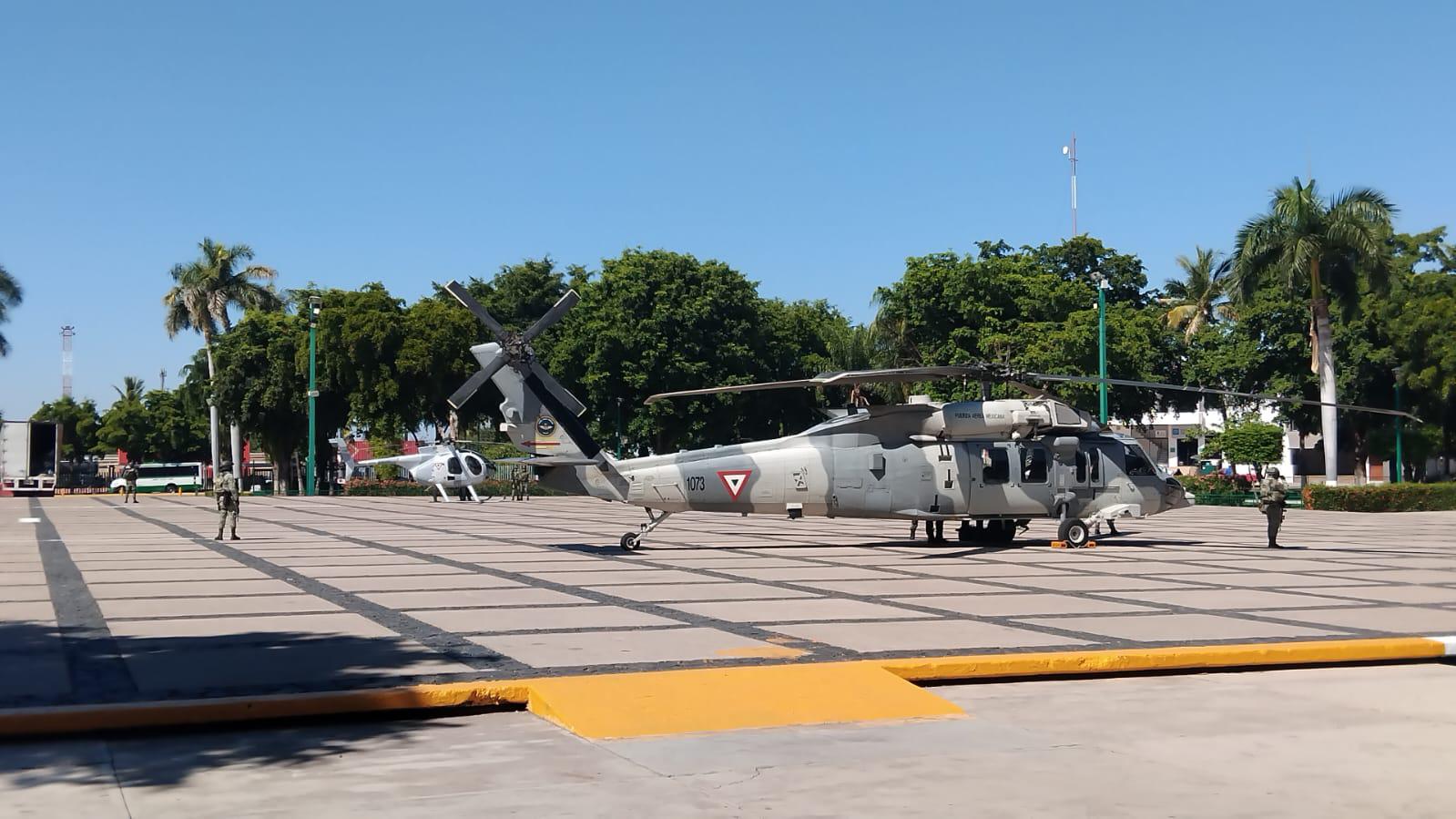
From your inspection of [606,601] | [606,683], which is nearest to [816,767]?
[606,683]

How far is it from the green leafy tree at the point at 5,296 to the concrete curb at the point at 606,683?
73.5 m

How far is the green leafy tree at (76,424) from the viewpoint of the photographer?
13725 centimetres

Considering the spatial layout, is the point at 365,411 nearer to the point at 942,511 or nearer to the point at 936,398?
the point at 936,398

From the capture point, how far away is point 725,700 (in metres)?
8.64

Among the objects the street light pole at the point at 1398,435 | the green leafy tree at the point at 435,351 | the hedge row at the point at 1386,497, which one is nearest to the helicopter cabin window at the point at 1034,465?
the hedge row at the point at 1386,497

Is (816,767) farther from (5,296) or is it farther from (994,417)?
(5,296)

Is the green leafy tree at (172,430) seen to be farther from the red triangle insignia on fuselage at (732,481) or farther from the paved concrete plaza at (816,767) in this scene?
the paved concrete plaza at (816,767)

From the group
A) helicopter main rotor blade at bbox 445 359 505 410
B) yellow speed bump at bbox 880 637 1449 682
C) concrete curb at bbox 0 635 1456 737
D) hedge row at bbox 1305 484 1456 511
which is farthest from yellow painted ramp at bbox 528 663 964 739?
hedge row at bbox 1305 484 1456 511

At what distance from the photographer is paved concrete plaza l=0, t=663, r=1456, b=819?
244 inches

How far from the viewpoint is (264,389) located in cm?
A: 7100

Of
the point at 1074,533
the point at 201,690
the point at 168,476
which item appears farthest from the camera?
the point at 168,476

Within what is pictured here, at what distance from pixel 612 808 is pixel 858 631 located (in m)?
6.40

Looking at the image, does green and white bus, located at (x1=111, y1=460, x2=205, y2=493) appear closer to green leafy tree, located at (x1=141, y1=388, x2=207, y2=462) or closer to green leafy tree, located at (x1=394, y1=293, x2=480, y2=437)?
green leafy tree, located at (x1=141, y1=388, x2=207, y2=462)

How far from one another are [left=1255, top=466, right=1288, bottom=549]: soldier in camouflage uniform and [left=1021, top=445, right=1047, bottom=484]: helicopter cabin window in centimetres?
474
